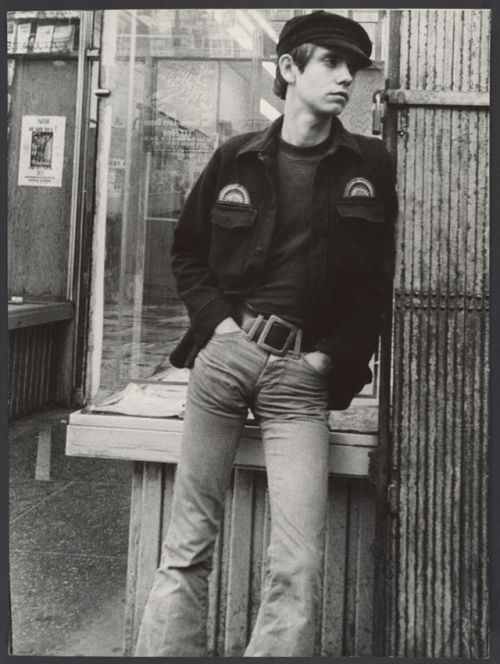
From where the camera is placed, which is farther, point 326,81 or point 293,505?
point 326,81

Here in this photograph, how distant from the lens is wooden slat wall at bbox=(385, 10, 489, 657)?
10.5 feet

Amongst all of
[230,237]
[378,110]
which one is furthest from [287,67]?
[230,237]

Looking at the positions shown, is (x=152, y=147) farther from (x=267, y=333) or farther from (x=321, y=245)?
(x=267, y=333)

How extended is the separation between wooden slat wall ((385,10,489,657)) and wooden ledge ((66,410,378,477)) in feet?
0.58

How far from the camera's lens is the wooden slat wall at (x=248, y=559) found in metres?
3.55

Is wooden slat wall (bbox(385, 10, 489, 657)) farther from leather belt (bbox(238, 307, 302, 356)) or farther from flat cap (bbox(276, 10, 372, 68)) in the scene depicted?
leather belt (bbox(238, 307, 302, 356))

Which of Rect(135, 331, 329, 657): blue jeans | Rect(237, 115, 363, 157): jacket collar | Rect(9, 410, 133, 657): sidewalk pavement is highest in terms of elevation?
Rect(237, 115, 363, 157): jacket collar

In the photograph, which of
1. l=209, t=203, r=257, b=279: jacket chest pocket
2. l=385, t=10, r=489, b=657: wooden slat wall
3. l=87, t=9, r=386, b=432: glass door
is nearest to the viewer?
l=209, t=203, r=257, b=279: jacket chest pocket

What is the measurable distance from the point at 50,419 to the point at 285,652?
4.57m

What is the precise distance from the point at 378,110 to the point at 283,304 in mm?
883

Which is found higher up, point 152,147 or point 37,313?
point 152,147

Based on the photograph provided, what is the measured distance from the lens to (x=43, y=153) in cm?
754

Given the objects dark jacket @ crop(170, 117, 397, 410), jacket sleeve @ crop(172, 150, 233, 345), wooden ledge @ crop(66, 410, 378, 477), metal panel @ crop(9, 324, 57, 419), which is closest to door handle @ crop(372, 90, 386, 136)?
dark jacket @ crop(170, 117, 397, 410)

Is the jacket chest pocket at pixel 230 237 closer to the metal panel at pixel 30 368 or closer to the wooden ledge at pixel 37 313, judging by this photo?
the wooden ledge at pixel 37 313
